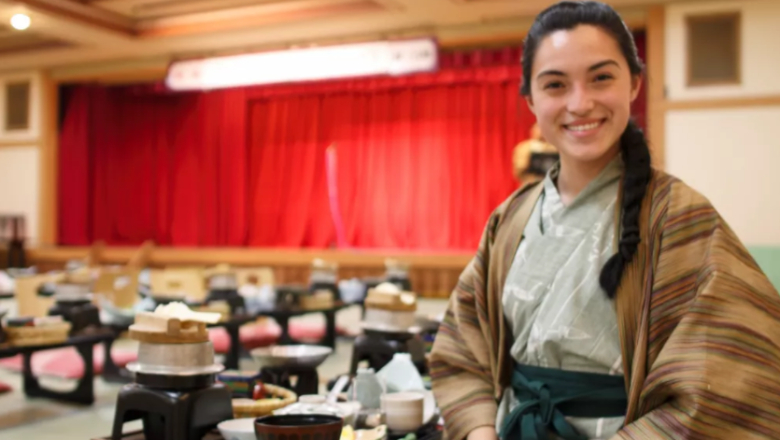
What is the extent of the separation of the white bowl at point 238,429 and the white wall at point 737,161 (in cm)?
572

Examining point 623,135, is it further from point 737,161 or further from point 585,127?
point 737,161

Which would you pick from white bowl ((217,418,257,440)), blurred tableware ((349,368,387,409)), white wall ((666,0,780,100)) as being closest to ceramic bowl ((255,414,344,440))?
white bowl ((217,418,257,440))

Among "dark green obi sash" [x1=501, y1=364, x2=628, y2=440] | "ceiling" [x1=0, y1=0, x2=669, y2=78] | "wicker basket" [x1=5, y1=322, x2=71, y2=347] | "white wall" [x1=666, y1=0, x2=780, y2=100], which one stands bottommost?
"wicker basket" [x1=5, y1=322, x2=71, y2=347]

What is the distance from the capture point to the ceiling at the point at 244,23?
7.04 meters

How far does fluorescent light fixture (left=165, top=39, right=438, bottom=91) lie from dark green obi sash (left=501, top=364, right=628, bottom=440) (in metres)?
5.85

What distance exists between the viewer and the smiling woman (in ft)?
3.41

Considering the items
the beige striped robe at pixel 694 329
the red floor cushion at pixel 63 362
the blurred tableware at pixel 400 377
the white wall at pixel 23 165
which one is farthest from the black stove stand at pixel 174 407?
the white wall at pixel 23 165

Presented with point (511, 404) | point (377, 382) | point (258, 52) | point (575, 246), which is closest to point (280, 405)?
point (377, 382)

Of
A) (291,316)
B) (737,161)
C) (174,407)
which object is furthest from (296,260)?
(174,407)

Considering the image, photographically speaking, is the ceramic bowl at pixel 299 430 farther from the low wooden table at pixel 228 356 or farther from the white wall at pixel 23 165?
the white wall at pixel 23 165

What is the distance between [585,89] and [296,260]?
7.39 metres

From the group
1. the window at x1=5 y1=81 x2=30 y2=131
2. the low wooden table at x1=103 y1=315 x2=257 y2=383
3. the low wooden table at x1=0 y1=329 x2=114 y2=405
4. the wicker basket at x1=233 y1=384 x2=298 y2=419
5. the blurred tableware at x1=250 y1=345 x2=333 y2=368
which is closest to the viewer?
the wicker basket at x1=233 y1=384 x2=298 y2=419

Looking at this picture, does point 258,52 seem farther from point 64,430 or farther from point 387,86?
point 64,430

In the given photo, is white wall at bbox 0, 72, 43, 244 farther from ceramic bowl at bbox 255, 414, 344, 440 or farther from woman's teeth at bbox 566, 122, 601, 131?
woman's teeth at bbox 566, 122, 601, 131
